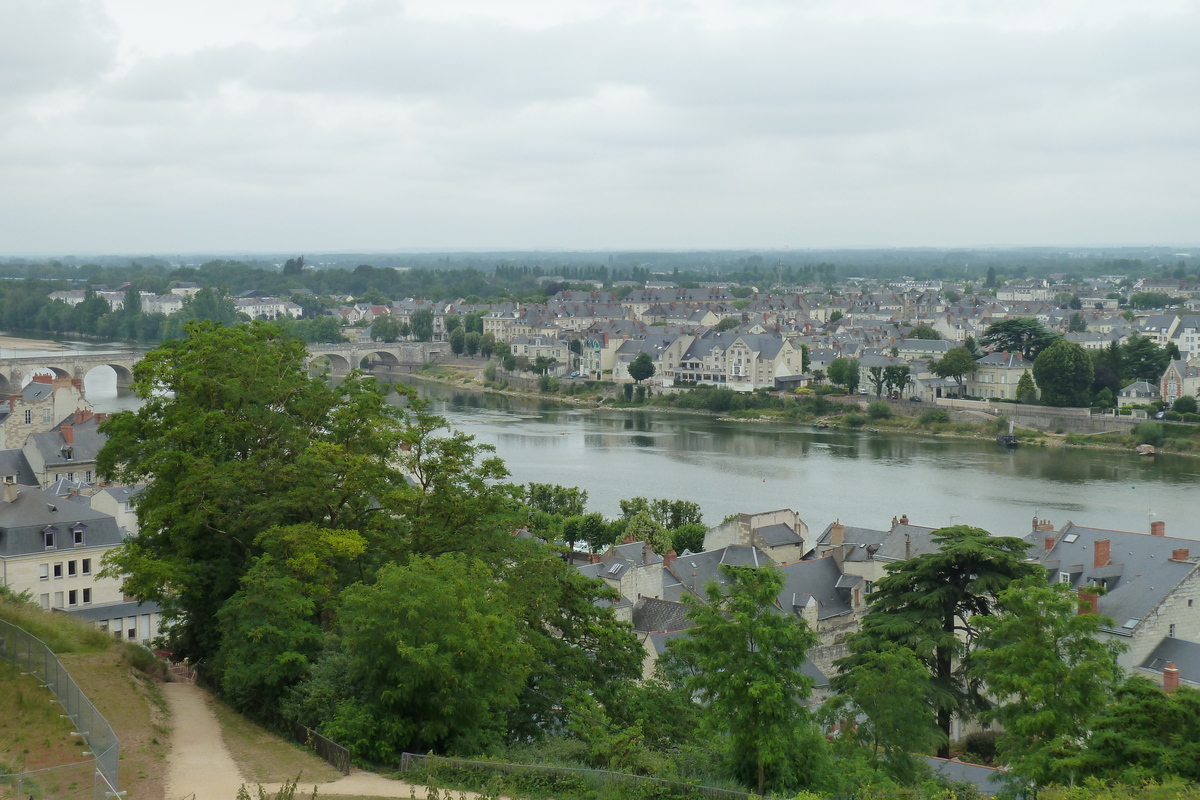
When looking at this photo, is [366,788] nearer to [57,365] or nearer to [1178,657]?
[1178,657]

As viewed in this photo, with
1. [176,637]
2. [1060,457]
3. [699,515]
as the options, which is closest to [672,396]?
[1060,457]

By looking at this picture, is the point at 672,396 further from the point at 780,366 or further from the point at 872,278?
the point at 872,278

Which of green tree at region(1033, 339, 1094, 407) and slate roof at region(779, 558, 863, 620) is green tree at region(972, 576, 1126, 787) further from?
green tree at region(1033, 339, 1094, 407)

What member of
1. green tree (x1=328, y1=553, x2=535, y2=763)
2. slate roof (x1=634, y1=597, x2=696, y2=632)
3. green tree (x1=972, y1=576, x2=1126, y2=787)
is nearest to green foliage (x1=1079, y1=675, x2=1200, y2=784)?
green tree (x1=972, y1=576, x2=1126, y2=787)

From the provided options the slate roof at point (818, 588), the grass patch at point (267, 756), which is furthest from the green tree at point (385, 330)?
the grass patch at point (267, 756)

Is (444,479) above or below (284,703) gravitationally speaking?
above
